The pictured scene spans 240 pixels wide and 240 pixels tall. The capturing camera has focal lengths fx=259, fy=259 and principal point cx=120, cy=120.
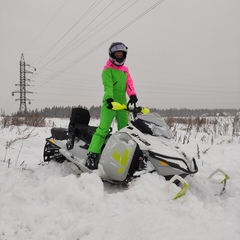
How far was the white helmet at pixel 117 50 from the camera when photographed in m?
4.25

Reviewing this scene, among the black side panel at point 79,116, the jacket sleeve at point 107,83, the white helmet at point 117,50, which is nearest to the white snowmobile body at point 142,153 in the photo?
the jacket sleeve at point 107,83

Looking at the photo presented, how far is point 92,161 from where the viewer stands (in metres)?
4.06

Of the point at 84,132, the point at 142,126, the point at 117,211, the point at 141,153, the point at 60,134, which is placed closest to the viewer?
the point at 117,211

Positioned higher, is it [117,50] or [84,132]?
[117,50]

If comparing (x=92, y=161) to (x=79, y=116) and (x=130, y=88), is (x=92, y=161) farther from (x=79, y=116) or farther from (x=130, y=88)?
(x=130, y=88)

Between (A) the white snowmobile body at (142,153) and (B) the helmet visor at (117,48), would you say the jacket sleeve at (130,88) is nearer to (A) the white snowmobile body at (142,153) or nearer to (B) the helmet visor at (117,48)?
(B) the helmet visor at (117,48)

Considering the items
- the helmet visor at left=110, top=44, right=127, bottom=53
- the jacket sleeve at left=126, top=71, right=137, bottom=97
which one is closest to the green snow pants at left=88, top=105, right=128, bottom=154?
the jacket sleeve at left=126, top=71, right=137, bottom=97

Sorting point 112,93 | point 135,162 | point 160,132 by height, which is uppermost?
point 112,93

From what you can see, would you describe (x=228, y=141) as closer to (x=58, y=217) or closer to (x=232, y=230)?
(x=232, y=230)

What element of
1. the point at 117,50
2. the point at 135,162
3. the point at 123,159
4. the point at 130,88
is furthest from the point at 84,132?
the point at 117,50

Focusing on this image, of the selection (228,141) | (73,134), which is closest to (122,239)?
(73,134)

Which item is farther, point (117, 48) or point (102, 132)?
point (117, 48)

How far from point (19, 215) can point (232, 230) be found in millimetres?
1975

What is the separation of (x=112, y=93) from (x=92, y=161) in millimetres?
1128
